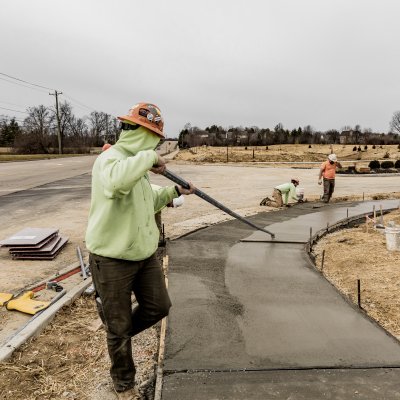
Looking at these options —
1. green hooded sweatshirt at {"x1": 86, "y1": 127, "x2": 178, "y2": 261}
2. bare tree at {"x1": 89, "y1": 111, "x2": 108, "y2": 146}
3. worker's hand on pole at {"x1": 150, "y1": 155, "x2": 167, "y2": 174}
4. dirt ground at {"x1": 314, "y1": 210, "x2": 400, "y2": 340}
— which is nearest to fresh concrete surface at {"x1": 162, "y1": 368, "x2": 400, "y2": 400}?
green hooded sweatshirt at {"x1": 86, "y1": 127, "x2": 178, "y2": 261}

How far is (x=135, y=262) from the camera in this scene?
251 cm

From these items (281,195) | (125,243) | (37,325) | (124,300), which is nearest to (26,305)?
(37,325)

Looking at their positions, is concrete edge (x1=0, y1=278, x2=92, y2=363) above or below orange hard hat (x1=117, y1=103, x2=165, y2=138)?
below

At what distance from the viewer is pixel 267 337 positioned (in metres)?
3.51

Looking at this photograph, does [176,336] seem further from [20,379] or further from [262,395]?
[20,379]

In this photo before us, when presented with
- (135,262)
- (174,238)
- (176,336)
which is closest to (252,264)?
(174,238)

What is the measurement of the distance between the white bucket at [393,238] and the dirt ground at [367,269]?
0.33ft

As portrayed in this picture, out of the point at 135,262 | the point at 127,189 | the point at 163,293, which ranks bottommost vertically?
the point at 163,293

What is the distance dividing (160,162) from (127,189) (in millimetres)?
315

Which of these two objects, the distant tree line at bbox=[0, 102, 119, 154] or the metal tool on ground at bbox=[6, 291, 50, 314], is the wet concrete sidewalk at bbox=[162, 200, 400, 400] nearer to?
the metal tool on ground at bbox=[6, 291, 50, 314]

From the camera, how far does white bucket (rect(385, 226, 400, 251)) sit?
267 inches

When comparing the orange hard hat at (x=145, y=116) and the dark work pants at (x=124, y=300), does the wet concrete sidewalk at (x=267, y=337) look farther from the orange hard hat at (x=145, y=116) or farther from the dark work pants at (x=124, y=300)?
the orange hard hat at (x=145, y=116)

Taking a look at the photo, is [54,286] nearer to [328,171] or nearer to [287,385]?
[287,385]

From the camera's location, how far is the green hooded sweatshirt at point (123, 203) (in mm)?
2244
